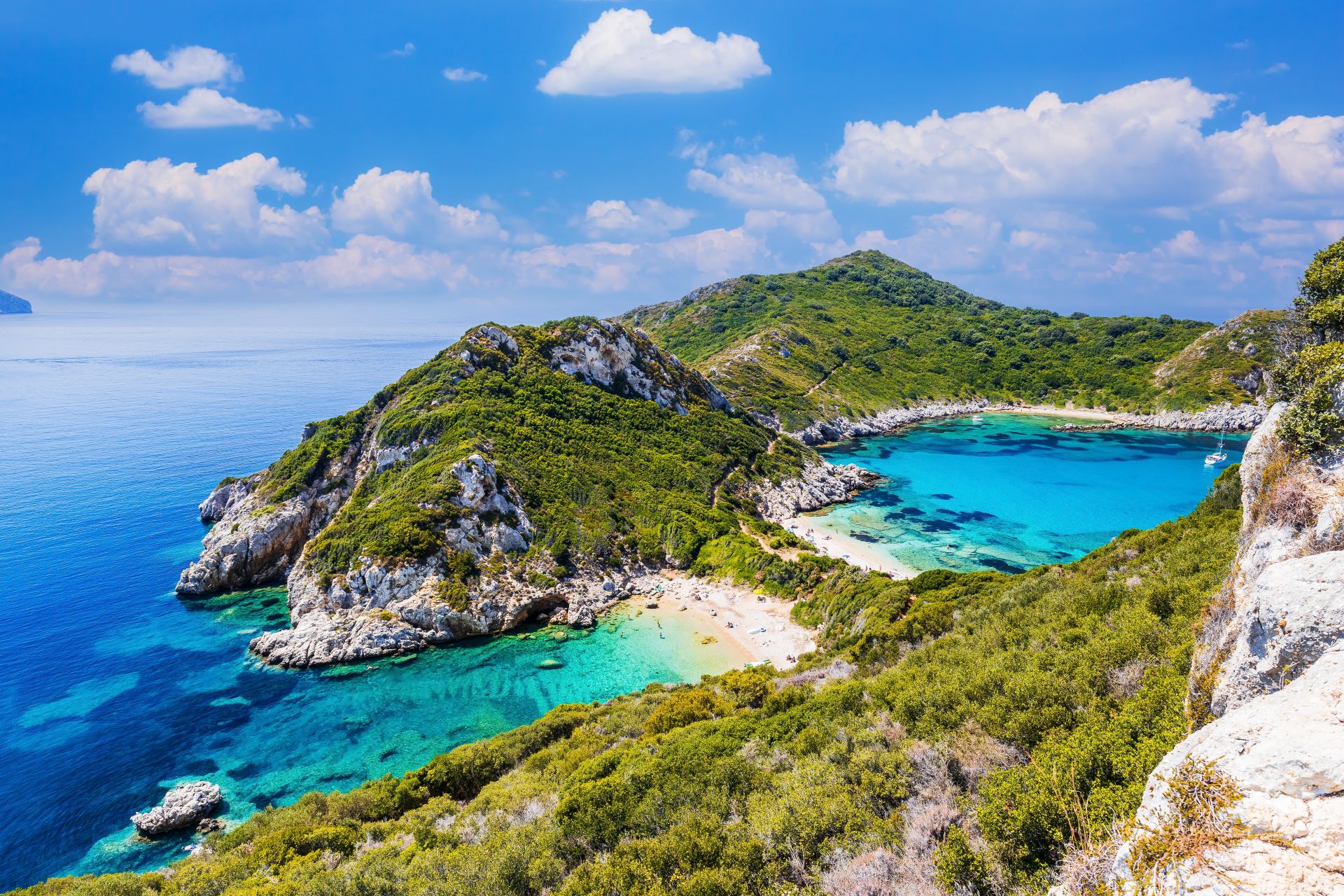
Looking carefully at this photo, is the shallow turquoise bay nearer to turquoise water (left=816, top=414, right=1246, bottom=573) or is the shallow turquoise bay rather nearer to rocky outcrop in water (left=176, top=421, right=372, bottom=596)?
turquoise water (left=816, top=414, right=1246, bottom=573)

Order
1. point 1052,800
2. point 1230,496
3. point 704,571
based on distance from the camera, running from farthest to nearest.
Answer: point 704,571, point 1230,496, point 1052,800

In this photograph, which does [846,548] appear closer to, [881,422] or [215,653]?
[215,653]

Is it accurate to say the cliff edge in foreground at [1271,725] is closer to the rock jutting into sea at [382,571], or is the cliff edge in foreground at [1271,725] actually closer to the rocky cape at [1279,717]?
the rocky cape at [1279,717]

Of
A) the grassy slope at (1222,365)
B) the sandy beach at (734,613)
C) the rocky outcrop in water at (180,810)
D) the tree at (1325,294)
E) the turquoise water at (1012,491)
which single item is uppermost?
the grassy slope at (1222,365)

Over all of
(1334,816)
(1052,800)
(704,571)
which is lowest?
(704,571)

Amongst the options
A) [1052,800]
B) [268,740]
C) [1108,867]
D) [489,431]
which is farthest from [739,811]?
[489,431]

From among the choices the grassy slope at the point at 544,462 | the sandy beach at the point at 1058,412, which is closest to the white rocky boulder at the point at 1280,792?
the grassy slope at the point at 544,462

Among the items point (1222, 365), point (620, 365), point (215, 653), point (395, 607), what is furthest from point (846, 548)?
point (1222, 365)

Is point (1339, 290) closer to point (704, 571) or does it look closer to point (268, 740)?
point (704, 571)
